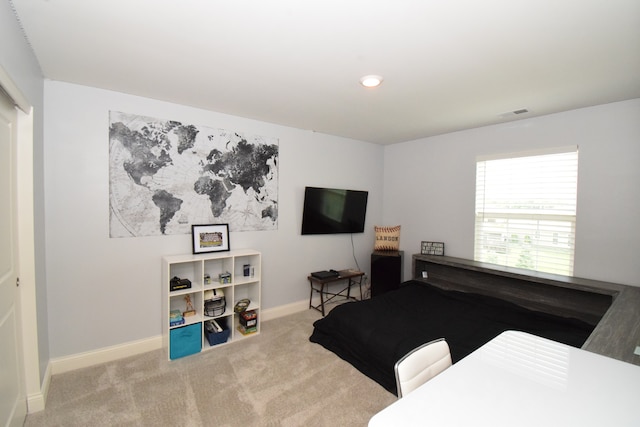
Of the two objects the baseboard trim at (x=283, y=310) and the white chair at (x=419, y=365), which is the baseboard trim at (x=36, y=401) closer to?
the baseboard trim at (x=283, y=310)

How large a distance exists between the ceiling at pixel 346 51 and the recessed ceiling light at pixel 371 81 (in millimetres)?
54

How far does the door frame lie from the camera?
1875 mm

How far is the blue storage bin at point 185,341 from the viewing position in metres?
2.68

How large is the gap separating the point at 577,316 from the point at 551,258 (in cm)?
62

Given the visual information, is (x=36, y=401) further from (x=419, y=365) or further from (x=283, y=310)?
(x=419, y=365)

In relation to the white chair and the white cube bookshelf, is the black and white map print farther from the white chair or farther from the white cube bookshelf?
the white chair

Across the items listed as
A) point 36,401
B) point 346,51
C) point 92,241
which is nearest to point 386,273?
point 346,51

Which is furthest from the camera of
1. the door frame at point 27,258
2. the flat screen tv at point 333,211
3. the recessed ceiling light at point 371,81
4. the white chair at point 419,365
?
the flat screen tv at point 333,211

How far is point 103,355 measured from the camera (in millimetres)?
2607

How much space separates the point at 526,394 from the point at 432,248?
3.16m

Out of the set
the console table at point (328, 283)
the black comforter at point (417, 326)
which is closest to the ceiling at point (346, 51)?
the black comforter at point (417, 326)

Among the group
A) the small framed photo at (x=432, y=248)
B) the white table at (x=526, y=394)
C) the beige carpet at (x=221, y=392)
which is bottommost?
the beige carpet at (x=221, y=392)

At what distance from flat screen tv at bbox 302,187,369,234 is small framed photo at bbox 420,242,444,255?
968 mm

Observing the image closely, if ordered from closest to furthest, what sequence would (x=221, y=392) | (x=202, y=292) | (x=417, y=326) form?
(x=221, y=392), (x=417, y=326), (x=202, y=292)
